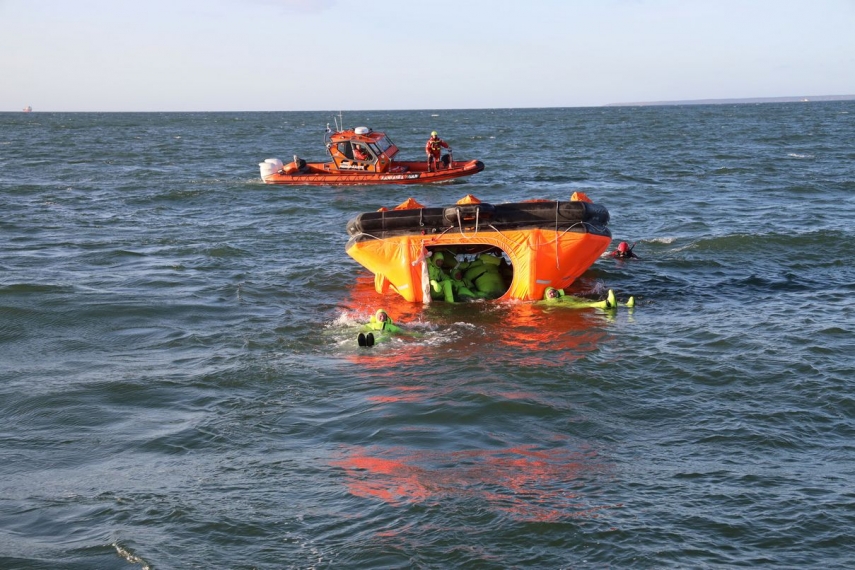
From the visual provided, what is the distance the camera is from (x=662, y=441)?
782cm

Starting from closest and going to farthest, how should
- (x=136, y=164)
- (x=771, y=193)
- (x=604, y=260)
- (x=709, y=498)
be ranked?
(x=709, y=498) < (x=604, y=260) < (x=771, y=193) < (x=136, y=164)

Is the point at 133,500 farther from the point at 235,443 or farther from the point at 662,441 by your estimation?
the point at 662,441

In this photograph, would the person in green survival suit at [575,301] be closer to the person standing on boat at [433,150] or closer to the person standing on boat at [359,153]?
the person standing on boat at [433,150]

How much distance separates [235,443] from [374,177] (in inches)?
756

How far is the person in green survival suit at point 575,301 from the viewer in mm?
12141

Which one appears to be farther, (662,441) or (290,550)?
(662,441)

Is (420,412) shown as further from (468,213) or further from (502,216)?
(502,216)

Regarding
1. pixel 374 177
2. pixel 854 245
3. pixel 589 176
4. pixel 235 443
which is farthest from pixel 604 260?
pixel 589 176

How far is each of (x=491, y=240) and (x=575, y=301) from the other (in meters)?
1.41

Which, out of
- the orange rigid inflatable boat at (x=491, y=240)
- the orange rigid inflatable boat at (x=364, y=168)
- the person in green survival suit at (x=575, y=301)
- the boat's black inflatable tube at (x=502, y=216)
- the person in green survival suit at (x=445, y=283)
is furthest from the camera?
the orange rigid inflatable boat at (x=364, y=168)

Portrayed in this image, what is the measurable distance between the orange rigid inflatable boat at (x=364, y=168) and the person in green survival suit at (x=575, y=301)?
1478cm

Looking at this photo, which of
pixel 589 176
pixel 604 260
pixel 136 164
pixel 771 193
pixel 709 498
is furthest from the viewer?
pixel 136 164

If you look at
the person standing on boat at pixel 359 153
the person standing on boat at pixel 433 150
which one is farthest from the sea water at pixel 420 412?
the person standing on boat at pixel 433 150

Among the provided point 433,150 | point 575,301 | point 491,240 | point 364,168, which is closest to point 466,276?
point 491,240
